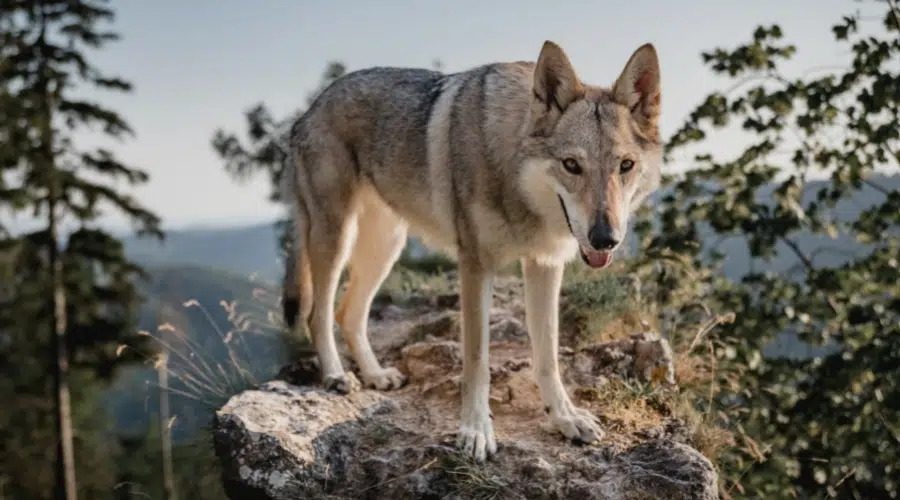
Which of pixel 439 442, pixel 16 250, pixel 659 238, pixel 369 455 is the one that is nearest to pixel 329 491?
pixel 369 455

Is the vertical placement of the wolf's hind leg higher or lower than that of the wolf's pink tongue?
lower

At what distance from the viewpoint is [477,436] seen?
3.89 meters

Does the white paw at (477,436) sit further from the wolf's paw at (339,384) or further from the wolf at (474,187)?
the wolf's paw at (339,384)

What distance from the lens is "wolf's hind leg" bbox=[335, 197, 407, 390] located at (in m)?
5.32

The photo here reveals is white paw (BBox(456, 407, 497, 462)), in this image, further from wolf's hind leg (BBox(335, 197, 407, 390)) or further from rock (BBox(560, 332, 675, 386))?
wolf's hind leg (BBox(335, 197, 407, 390))

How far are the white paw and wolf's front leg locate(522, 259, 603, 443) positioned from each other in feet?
1.31

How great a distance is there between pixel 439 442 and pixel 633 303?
2536 millimetres

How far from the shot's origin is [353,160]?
5.08m

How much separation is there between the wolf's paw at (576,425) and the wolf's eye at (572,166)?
4.37ft

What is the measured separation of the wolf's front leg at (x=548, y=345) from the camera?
4176mm

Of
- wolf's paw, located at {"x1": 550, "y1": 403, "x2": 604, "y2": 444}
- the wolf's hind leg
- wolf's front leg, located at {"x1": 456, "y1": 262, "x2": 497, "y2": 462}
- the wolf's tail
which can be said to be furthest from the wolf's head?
the wolf's tail

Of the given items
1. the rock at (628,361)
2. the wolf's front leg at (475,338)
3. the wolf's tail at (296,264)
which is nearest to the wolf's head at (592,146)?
the wolf's front leg at (475,338)

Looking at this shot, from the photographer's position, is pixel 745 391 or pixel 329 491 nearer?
pixel 329 491

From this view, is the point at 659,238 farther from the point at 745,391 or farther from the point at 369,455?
the point at 369,455
